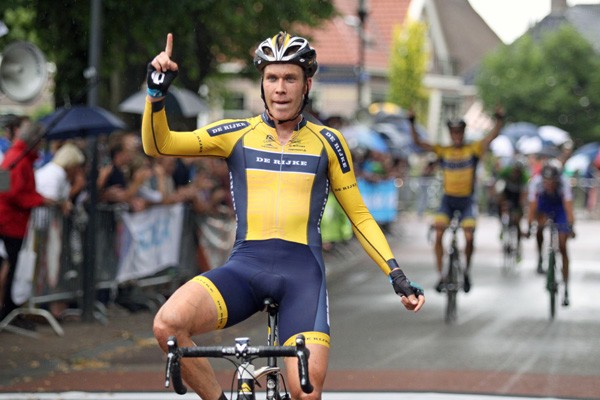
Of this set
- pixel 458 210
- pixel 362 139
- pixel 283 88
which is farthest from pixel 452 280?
pixel 362 139

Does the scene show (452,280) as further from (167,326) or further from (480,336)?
(167,326)

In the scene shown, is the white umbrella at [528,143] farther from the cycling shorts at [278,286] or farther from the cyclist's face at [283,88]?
the cycling shorts at [278,286]

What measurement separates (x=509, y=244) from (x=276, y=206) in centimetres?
1638

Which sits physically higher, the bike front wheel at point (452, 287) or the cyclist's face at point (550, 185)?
the cyclist's face at point (550, 185)

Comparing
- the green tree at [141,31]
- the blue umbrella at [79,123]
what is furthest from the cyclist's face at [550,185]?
the green tree at [141,31]

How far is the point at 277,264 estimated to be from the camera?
614 centimetres

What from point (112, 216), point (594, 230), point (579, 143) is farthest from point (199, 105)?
point (579, 143)

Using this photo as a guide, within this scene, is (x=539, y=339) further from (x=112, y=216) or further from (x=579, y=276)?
(x=579, y=276)

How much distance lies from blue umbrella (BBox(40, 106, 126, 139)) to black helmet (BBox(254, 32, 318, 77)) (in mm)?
7670

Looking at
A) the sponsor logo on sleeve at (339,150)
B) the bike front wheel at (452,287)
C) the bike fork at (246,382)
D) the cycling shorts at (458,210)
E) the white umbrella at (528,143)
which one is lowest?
the bike front wheel at (452,287)

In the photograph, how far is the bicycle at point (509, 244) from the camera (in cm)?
2216

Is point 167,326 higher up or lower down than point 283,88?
lower down

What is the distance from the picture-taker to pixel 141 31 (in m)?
18.5

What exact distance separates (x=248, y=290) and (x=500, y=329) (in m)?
8.44
